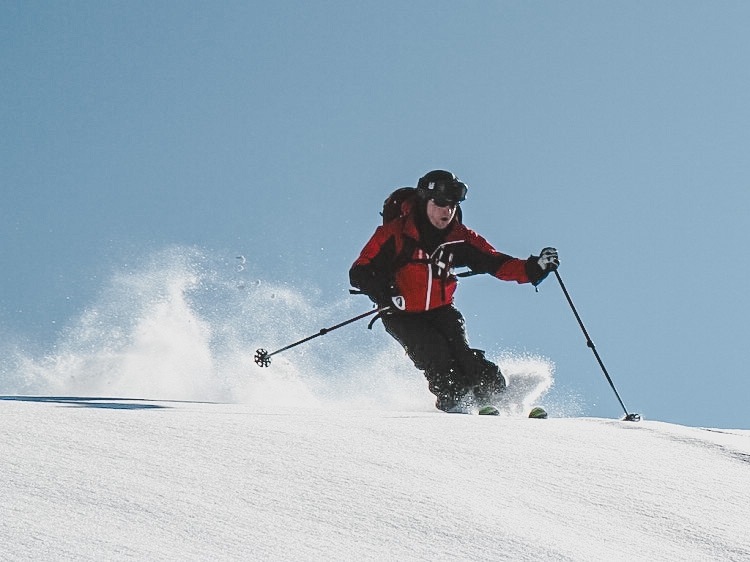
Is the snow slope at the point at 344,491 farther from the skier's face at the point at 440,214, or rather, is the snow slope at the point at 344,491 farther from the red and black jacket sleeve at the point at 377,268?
the skier's face at the point at 440,214

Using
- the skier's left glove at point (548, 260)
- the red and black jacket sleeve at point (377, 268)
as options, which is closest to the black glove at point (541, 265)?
the skier's left glove at point (548, 260)

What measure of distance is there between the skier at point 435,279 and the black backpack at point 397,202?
2 centimetres

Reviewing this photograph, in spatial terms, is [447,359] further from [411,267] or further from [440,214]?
[440,214]

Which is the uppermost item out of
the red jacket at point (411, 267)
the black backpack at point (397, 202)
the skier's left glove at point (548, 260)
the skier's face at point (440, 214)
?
the black backpack at point (397, 202)

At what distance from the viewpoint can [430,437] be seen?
427 cm

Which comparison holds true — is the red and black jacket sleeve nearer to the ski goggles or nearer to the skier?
the skier

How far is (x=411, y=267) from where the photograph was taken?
7.51 metres

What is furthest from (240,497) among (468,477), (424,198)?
(424,198)

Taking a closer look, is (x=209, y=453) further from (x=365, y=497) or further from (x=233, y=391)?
(x=233, y=391)

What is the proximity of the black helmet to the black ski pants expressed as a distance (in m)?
0.89

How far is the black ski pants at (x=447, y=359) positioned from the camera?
739 cm

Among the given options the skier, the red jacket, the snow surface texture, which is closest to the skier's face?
the skier

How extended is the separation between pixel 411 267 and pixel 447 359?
754 millimetres

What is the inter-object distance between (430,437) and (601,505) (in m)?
1.05
